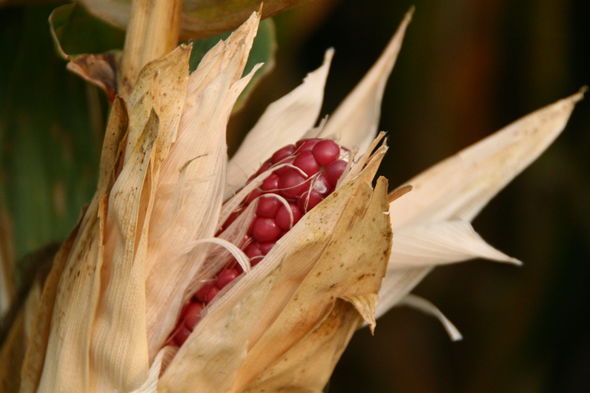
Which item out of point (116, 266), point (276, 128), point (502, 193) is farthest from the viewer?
point (502, 193)

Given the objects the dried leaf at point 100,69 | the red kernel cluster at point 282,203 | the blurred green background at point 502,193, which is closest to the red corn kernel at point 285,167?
the red kernel cluster at point 282,203

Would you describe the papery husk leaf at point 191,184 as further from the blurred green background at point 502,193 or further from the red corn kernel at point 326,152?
the blurred green background at point 502,193

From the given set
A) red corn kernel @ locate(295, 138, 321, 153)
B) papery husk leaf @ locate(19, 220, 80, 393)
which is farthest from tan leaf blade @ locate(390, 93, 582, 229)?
papery husk leaf @ locate(19, 220, 80, 393)

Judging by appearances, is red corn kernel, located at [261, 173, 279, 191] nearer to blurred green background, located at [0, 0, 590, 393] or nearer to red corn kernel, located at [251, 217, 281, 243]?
red corn kernel, located at [251, 217, 281, 243]

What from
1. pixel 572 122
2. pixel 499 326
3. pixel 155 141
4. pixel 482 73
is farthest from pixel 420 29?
pixel 155 141

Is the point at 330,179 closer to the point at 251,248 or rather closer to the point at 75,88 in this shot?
the point at 251,248

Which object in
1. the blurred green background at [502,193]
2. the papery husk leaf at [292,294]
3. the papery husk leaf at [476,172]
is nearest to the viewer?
the papery husk leaf at [292,294]

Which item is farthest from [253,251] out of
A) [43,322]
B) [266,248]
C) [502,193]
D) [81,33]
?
[502,193]

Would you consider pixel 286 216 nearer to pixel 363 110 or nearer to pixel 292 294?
pixel 292 294
